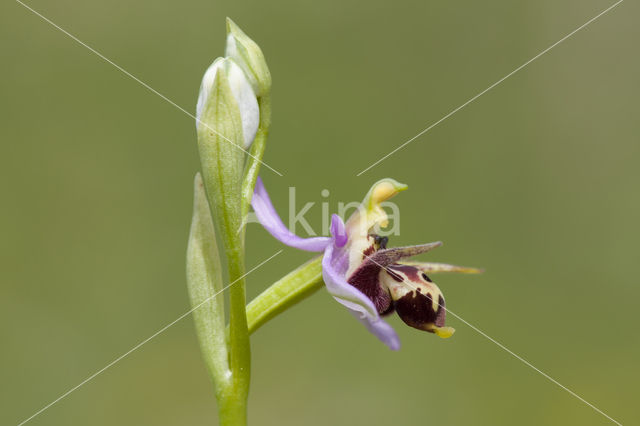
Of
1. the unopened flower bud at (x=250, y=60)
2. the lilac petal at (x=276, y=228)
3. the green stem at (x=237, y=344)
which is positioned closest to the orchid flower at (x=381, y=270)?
the lilac petal at (x=276, y=228)

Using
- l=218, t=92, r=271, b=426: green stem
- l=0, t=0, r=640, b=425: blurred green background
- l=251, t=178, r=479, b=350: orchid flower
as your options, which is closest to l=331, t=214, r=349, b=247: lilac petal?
l=251, t=178, r=479, b=350: orchid flower

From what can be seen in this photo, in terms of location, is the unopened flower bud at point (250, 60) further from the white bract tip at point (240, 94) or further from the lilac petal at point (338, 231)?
the lilac petal at point (338, 231)

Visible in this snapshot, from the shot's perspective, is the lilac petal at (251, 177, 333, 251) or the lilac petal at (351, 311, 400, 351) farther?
the lilac petal at (251, 177, 333, 251)

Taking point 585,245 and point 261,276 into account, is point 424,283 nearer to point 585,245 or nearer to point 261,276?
point 261,276

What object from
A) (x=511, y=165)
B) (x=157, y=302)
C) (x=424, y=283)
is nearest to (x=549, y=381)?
(x=511, y=165)

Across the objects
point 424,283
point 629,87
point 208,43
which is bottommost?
point 424,283

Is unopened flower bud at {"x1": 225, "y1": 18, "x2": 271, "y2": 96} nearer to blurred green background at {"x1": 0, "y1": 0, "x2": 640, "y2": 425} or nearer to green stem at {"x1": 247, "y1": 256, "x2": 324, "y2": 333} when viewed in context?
green stem at {"x1": 247, "y1": 256, "x2": 324, "y2": 333}

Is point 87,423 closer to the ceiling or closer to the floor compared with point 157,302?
closer to the floor
